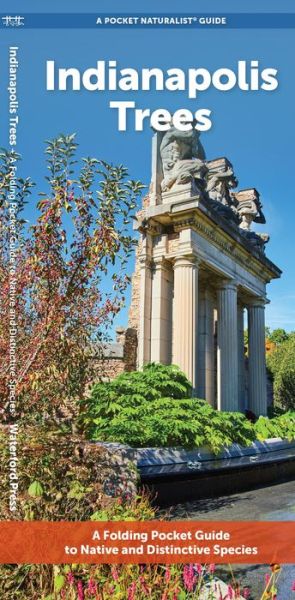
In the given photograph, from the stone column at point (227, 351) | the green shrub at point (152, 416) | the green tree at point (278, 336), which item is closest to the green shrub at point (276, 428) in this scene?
the green shrub at point (152, 416)

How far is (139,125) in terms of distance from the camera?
4715 mm

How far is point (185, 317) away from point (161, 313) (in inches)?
33.9

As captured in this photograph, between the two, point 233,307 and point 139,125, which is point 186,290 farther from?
point 139,125

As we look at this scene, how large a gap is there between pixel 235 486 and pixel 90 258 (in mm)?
4822

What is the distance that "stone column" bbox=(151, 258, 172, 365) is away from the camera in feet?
40.4

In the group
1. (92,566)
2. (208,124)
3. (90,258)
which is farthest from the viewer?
(90,258)

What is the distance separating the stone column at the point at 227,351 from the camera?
1477cm

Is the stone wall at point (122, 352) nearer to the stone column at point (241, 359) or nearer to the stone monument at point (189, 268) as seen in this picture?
the stone monument at point (189, 268)

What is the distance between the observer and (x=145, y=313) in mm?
12656

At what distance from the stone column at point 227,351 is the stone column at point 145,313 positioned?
3507 millimetres

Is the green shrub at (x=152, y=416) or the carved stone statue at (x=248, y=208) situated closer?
the green shrub at (x=152, y=416)

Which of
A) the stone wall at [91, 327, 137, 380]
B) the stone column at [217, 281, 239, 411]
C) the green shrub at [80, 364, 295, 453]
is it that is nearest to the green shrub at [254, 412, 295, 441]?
the green shrub at [80, 364, 295, 453]

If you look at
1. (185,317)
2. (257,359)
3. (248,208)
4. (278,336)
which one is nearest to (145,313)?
(185,317)

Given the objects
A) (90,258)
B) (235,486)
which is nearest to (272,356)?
(235,486)
